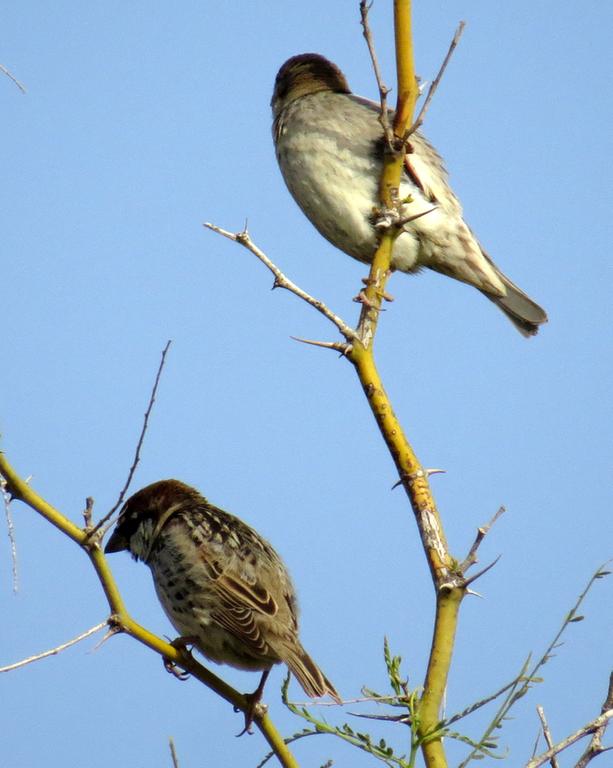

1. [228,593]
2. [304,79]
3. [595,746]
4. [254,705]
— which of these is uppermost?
[304,79]

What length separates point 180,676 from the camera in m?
4.38

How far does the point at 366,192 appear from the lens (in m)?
5.97

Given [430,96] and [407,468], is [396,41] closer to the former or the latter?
[430,96]

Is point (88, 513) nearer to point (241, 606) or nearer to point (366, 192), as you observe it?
point (241, 606)

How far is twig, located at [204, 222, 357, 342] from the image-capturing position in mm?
3471

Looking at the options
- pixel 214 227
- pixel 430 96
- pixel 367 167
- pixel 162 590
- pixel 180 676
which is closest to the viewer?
pixel 214 227

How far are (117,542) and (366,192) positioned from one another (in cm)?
226

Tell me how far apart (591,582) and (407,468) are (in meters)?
0.88

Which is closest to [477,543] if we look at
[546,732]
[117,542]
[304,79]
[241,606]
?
[546,732]

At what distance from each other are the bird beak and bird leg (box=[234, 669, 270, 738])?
1.08 metres

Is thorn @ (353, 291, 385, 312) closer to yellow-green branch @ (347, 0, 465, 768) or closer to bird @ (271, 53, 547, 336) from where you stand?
yellow-green branch @ (347, 0, 465, 768)

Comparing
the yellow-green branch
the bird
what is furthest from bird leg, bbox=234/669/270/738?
the bird

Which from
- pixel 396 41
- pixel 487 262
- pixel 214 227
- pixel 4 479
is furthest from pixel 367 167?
pixel 4 479

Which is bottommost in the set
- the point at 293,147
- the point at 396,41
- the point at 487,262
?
the point at 396,41
